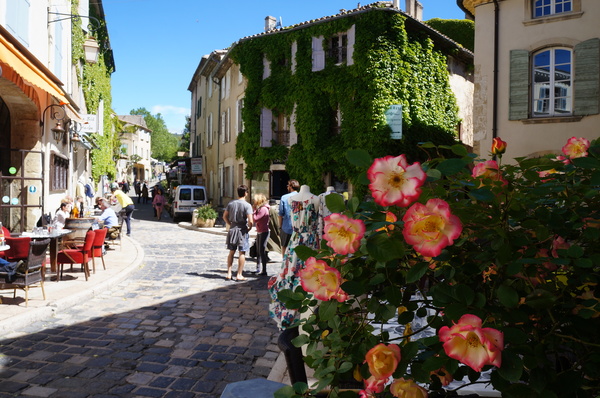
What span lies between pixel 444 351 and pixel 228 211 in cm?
848

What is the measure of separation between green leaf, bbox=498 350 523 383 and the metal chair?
267 inches

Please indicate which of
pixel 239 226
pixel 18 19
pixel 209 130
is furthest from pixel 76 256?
pixel 209 130

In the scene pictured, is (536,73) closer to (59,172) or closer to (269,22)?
(59,172)

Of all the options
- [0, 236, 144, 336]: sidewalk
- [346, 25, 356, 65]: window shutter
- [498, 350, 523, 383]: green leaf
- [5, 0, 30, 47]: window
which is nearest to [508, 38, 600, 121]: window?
[346, 25, 356, 65]: window shutter

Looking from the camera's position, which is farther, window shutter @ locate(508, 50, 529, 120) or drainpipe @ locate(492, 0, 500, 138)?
drainpipe @ locate(492, 0, 500, 138)

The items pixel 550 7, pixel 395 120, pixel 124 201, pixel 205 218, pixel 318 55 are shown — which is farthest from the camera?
pixel 318 55

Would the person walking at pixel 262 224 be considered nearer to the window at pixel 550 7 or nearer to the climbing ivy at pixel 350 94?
the climbing ivy at pixel 350 94

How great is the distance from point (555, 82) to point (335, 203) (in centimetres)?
1390

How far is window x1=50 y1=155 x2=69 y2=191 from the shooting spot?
13.0m

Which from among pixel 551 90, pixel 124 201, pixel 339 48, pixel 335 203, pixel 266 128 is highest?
pixel 339 48

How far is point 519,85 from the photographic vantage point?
13.6 meters

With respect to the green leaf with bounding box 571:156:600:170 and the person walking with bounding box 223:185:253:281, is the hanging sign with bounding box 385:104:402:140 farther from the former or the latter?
the green leaf with bounding box 571:156:600:170

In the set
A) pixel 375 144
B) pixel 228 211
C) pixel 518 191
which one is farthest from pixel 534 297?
pixel 375 144

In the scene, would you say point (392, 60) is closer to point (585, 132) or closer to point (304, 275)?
point (585, 132)
